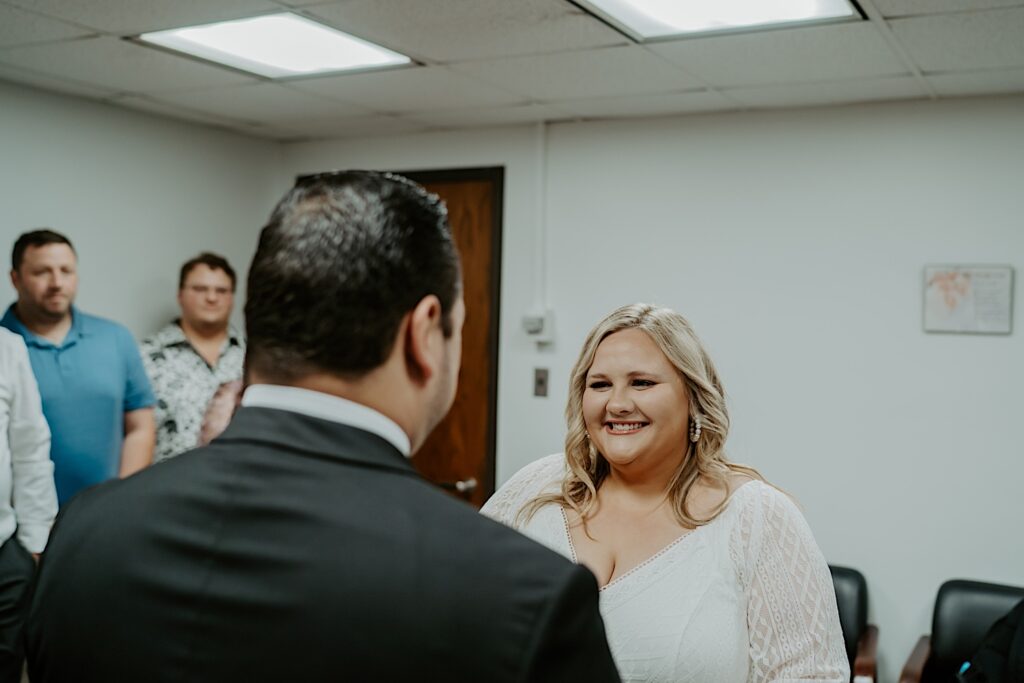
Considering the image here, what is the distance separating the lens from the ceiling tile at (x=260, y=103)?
365cm

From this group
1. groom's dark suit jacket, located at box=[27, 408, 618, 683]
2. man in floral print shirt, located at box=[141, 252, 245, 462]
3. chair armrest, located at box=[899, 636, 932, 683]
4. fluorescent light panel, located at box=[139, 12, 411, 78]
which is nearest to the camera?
groom's dark suit jacket, located at box=[27, 408, 618, 683]

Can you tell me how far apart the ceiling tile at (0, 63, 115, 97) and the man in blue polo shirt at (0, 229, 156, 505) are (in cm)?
55

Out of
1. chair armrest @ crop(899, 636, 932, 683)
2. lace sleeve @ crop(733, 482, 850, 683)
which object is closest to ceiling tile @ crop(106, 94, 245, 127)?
lace sleeve @ crop(733, 482, 850, 683)

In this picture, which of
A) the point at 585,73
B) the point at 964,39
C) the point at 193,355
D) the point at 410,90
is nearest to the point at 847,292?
the point at 964,39

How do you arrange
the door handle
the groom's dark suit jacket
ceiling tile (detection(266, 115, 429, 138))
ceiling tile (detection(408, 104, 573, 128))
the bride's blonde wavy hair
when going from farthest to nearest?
the door handle
ceiling tile (detection(266, 115, 429, 138))
ceiling tile (detection(408, 104, 573, 128))
the bride's blonde wavy hair
the groom's dark suit jacket

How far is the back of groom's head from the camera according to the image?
0.88 meters

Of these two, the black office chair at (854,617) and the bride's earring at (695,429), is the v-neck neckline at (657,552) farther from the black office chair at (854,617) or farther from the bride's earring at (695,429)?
the black office chair at (854,617)

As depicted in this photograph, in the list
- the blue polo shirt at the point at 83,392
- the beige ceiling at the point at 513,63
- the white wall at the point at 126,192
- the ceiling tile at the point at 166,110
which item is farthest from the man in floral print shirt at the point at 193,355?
the beige ceiling at the point at 513,63

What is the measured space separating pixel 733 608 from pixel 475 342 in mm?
2616

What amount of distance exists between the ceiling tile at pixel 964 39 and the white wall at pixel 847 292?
552 mm

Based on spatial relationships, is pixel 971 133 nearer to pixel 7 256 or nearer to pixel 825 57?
pixel 825 57

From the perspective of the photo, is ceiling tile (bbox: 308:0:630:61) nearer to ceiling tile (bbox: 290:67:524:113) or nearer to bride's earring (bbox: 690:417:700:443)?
ceiling tile (bbox: 290:67:524:113)

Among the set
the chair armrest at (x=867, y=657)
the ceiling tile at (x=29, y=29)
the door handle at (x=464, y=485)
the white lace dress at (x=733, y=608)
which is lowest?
the chair armrest at (x=867, y=657)

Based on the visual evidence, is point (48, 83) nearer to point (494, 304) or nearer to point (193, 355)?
point (193, 355)
